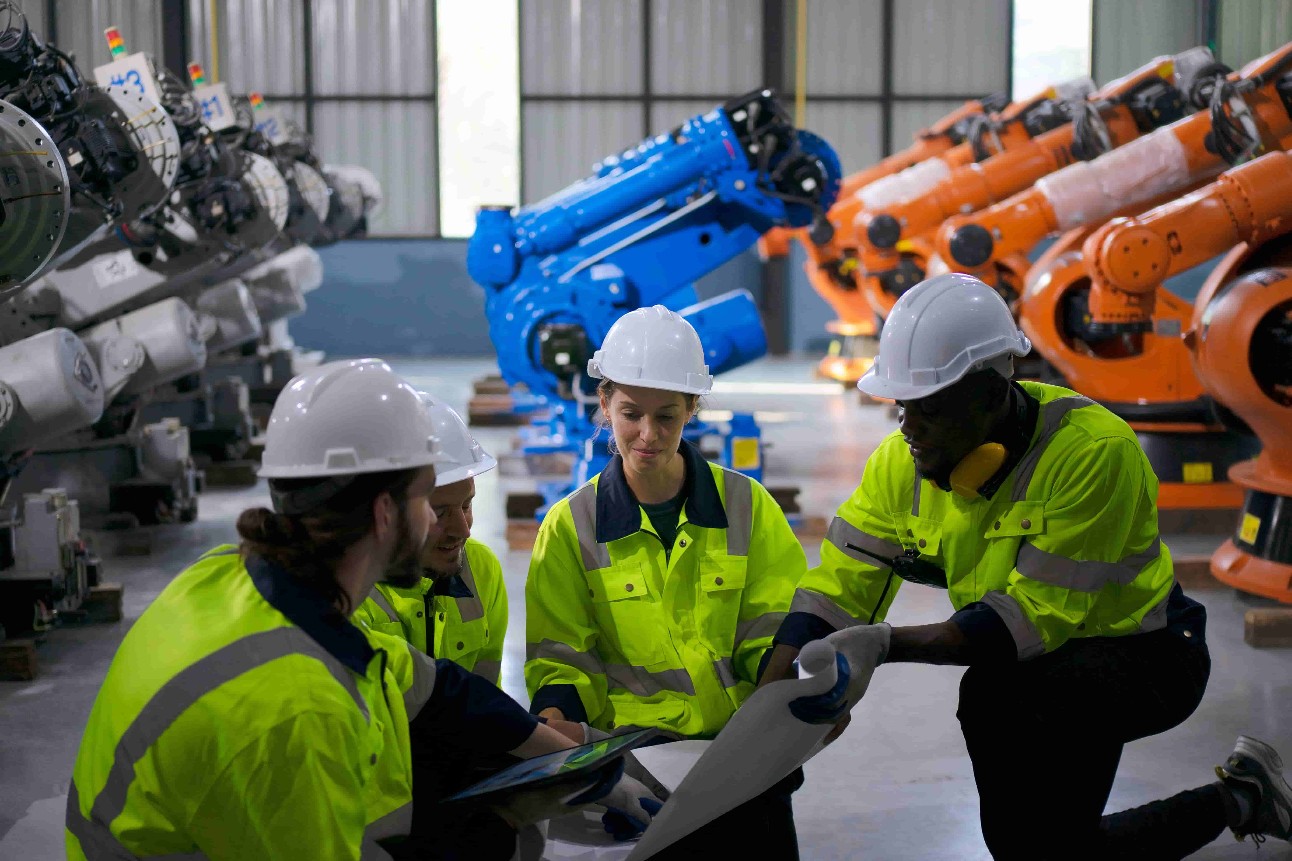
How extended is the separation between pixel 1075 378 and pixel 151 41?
13137 mm

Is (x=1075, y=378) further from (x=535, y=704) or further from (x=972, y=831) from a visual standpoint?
(x=535, y=704)

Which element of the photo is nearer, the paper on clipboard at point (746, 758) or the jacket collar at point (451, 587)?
the paper on clipboard at point (746, 758)

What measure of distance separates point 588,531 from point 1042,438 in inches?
33.9

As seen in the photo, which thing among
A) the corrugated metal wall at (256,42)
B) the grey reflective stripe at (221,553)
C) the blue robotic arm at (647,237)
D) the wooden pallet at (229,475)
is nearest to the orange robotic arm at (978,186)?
the blue robotic arm at (647,237)

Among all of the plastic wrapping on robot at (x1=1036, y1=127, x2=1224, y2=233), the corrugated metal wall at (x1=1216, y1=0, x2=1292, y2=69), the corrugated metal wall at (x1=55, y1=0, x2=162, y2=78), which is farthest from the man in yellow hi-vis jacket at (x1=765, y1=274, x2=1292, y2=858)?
the corrugated metal wall at (x1=1216, y1=0, x2=1292, y2=69)

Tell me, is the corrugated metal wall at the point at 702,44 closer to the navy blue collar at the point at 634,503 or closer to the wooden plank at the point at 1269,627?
the wooden plank at the point at 1269,627

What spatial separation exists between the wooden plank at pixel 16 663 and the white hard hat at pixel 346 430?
323 centimetres

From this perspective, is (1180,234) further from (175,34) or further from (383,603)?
(175,34)

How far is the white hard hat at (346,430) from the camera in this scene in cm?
173

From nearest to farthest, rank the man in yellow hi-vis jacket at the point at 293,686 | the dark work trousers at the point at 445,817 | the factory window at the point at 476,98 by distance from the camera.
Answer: the man in yellow hi-vis jacket at the point at 293,686, the dark work trousers at the point at 445,817, the factory window at the point at 476,98

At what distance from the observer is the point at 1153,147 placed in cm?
705

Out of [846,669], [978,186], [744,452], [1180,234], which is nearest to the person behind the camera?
[846,669]

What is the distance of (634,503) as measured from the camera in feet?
8.84

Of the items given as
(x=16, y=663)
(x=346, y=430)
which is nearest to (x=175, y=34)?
(x=16, y=663)
